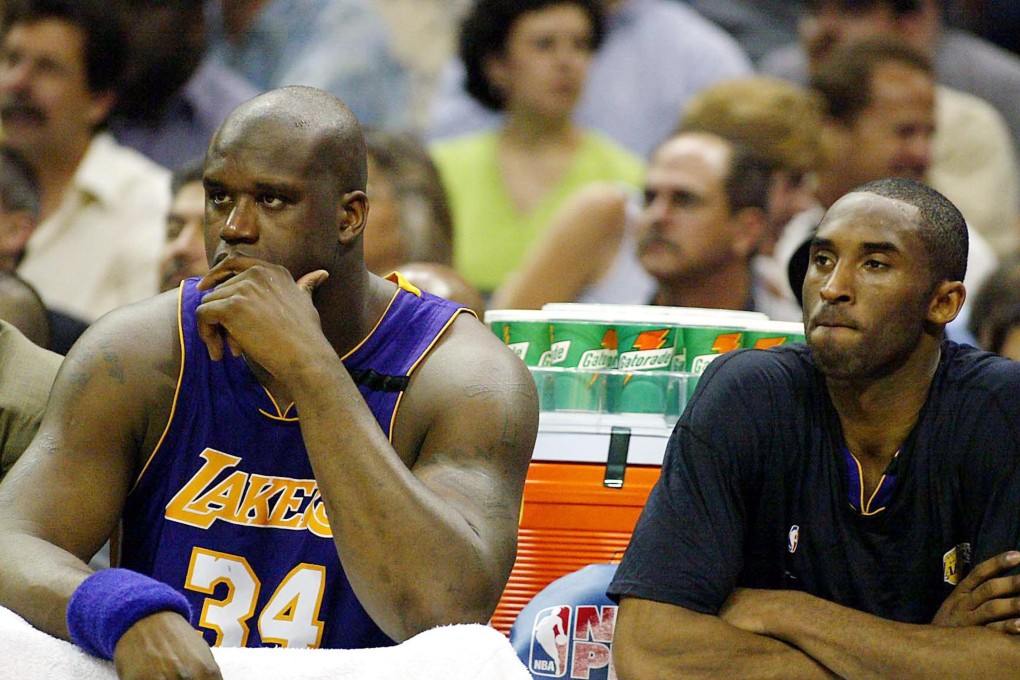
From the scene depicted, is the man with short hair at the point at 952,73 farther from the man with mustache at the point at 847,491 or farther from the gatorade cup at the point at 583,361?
the man with mustache at the point at 847,491

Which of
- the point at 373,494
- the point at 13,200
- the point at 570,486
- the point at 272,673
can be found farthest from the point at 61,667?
the point at 13,200

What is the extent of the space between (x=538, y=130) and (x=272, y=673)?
399cm

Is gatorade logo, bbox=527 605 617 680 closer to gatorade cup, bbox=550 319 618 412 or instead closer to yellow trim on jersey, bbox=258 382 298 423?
gatorade cup, bbox=550 319 618 412

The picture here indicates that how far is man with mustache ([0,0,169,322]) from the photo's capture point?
511cm

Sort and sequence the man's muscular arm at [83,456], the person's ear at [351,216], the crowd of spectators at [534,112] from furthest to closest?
the crowd of spectators at [534,112], the person's ear at [351,216], the man's muscular arm at [83,456]

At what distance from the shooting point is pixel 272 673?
63.0 inches

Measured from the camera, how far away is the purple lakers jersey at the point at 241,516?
2.03 meters

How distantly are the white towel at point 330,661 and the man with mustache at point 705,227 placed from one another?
10.7ft

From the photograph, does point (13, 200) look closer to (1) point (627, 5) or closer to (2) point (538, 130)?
(2) point (538, 130)

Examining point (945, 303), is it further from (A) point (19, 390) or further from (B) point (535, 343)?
(A) point (19, 390)

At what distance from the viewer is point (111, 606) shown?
1.61m

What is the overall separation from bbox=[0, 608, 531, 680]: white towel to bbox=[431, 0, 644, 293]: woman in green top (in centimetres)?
363

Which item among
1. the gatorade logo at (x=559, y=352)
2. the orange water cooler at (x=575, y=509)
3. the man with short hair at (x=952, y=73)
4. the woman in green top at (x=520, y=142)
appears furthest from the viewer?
the man with short hair at (x=952, y=73)

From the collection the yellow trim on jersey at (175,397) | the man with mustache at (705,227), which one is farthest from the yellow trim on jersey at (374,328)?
the man with mustache at (705,227)
